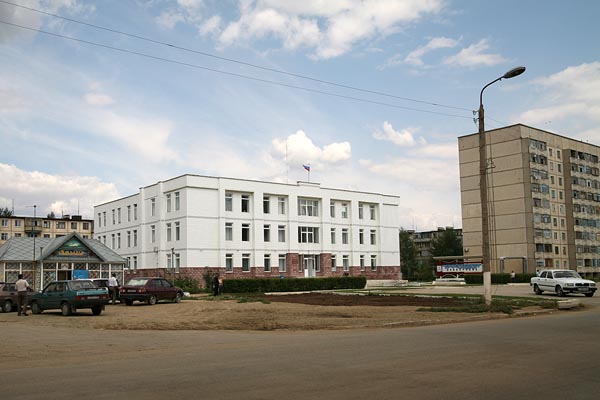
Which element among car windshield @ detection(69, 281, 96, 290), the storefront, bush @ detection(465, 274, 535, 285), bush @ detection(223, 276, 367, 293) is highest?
the storefront

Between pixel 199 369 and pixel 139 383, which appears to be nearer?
pixel 139 383

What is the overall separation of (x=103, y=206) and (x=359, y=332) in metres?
61.4

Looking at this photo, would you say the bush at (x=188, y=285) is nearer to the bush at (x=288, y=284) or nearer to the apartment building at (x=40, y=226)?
the bush at (x=288, y=284)

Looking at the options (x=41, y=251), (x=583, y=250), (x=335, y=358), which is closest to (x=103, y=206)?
(x=41, y=251)

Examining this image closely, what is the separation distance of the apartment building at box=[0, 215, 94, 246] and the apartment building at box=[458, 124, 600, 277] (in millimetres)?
69650

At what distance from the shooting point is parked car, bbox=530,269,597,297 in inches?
1379

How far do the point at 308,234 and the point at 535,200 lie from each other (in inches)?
1727

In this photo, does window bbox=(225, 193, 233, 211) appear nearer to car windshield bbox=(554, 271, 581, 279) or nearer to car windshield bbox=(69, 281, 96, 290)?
car windshield bbox=(69, 281, 96, 290)

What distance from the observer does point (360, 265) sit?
6912cm

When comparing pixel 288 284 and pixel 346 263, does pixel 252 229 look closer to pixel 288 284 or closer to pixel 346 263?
pixel 288 284

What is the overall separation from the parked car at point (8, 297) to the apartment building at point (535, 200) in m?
71.0

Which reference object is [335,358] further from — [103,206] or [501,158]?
[501,158]

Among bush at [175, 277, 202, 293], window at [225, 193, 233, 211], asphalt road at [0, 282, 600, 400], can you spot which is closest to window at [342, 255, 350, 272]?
window at [225, 193, 233, 211]

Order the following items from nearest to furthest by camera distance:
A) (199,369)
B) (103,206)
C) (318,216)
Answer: (199,369) < (318,216) < (103,206)
